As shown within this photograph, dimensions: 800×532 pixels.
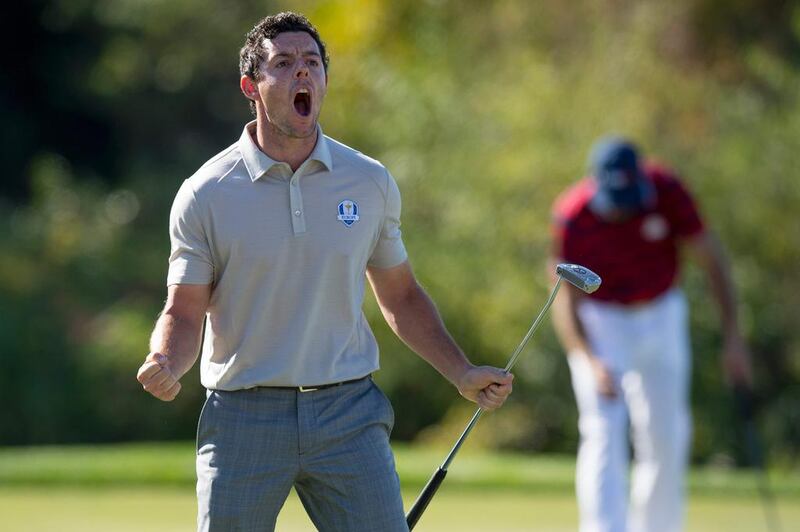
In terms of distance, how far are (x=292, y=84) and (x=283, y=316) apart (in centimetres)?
63

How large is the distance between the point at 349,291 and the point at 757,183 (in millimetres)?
11112

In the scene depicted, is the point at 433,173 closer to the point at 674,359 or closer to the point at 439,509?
the point at 439,509

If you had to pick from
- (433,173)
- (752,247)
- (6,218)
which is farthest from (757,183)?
(6,218)

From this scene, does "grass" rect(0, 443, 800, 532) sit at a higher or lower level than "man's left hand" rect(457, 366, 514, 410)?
lower

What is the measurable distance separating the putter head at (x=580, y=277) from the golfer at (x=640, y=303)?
2.84 m

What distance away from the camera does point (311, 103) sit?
168 inches

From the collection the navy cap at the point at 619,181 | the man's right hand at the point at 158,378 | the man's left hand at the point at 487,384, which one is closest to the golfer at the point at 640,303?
the navy cap at the point at 619,181

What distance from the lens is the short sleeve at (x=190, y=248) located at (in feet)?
13.7

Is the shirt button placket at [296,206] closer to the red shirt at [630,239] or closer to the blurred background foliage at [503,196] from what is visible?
the red shirt at [630,239]

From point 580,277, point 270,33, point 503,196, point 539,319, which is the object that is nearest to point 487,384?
point 539,319

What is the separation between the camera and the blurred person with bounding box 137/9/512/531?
4184 mm

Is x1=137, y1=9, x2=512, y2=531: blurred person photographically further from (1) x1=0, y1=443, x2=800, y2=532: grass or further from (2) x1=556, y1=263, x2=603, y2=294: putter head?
(1) x1=0, y1=443, x2=800, y2=532: grass

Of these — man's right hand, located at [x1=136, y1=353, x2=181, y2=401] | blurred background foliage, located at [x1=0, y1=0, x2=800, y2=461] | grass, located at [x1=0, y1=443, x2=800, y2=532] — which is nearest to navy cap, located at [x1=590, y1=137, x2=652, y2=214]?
grass, located at [x1=0, y1=443, x2=800, y2=532]

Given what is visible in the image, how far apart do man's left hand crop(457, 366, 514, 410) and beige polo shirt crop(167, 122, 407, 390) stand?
309 millimetres
